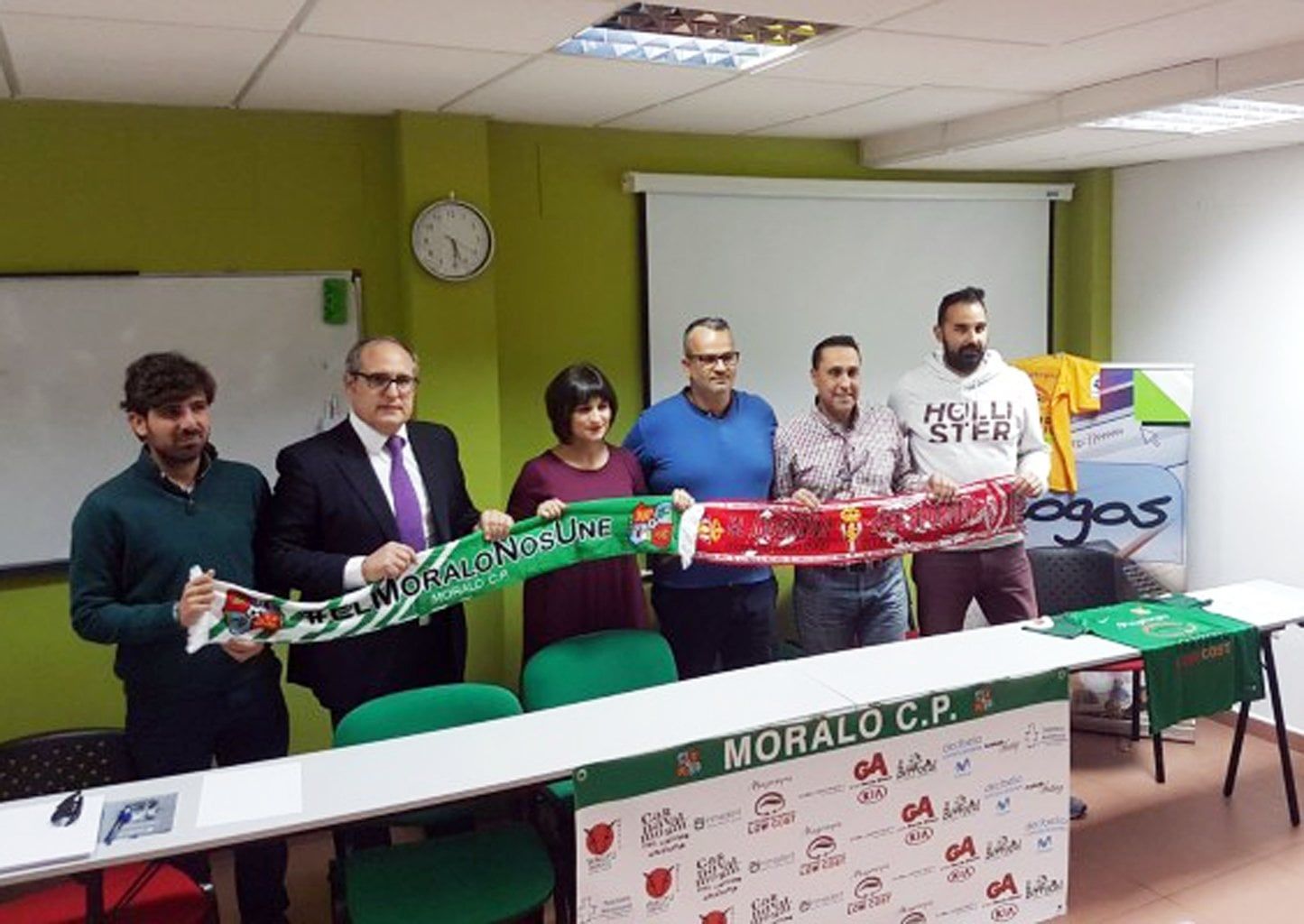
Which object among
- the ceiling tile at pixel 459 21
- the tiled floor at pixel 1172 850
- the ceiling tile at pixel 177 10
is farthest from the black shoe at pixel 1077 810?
the ceiling tile at pixel 177 10

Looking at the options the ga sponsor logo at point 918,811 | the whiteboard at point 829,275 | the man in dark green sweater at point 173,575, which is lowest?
the ga sponsor logo at point 918,811

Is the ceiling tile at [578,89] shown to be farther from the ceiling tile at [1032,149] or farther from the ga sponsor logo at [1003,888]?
the ga sponsor logo at [1003,888]

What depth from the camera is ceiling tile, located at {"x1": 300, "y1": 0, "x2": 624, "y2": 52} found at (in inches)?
95.8

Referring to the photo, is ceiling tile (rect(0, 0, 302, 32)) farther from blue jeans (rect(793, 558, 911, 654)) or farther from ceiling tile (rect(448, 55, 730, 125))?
blue jeans (rect(793, 558, 911, 654))

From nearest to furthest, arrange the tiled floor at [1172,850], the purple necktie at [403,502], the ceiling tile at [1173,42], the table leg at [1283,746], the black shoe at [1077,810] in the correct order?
the ceiling tile at [1173,42] < the purple necktie at [403,502] < the tiled floor at [1172,850] < the table leg at [1283,746] < the black shoe at [1077,810]

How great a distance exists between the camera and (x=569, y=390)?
316cm

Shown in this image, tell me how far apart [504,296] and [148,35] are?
1731 millimetres

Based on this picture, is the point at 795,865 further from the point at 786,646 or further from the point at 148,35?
the point at 148,35

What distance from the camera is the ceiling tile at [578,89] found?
3.15 meters

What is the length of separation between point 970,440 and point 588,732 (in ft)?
5.89

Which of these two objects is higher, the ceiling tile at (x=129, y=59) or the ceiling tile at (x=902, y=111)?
the ceiling tile at (x=902, y=111)

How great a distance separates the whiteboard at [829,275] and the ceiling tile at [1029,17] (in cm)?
180

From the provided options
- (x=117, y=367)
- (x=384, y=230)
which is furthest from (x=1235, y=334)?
(x=117, y=367)

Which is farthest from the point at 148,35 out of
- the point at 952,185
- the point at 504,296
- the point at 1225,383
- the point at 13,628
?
the point at 1225,383
